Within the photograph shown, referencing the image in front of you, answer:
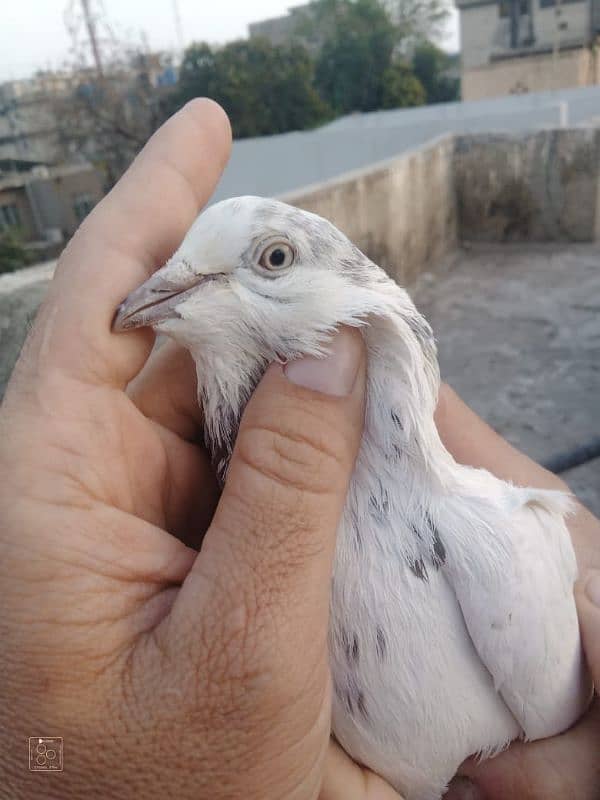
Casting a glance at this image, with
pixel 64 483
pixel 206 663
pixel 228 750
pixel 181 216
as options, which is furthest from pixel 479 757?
pixel 181 216

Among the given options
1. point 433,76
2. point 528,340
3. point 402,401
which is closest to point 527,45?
point 433,76

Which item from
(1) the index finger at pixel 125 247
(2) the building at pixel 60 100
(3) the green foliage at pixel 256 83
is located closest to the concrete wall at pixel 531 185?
(1) the index finger at pixel 125 247

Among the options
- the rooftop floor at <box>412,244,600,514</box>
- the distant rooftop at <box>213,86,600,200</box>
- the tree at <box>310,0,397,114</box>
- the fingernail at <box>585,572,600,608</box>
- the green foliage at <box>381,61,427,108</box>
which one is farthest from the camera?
the tree at <box>310,0,397,114</box>

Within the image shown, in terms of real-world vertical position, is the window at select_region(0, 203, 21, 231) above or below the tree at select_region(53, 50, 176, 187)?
below

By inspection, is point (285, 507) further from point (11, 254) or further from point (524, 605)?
point (11, 254)

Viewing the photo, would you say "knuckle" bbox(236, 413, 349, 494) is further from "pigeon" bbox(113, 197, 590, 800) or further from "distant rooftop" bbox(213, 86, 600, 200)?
"distant rooftop" bbox(213, 86, 600, 200)

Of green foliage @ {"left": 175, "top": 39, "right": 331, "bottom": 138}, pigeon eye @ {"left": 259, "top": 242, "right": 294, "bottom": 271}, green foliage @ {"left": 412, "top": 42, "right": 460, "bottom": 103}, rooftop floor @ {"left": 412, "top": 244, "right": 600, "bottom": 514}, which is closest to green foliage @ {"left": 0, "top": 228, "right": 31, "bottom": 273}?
green foliage @ {"left": 175, "top": 39, "right": 331, "bottom": 138}
